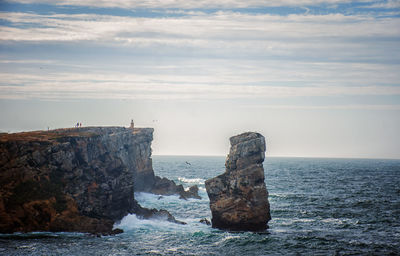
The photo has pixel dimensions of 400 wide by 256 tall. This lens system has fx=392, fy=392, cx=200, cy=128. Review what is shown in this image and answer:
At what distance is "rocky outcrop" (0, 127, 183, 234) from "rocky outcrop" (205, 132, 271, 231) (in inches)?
383

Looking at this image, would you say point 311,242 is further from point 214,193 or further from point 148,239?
point 148,239

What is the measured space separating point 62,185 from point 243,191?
2586 cm

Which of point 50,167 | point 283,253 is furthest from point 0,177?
point 283,253

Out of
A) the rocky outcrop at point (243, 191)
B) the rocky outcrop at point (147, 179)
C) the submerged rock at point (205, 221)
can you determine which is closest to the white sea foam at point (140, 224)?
the submerged rock at point (205, 221)

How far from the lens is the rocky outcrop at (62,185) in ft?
170

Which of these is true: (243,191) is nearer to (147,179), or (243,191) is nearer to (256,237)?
(256,237)

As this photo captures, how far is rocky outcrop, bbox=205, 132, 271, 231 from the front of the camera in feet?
179

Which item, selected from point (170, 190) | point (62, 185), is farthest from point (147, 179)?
point (62, 185)

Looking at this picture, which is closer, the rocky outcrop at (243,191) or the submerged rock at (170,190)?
the rocky outcrop at (243,191)

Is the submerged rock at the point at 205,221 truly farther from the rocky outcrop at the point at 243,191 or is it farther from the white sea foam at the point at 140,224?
the white sea foam at the point at 140,224

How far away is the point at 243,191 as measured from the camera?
5500 centimetres

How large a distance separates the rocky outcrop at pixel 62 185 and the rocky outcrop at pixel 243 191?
9.73 meters

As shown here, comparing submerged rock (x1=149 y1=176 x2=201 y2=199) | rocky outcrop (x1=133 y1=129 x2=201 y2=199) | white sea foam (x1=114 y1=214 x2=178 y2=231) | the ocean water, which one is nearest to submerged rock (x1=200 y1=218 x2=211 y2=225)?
the ocean water

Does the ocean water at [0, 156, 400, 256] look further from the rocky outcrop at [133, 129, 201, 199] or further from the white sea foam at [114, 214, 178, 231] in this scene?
the rocky outcrop at [133, 129, 201, 199]
